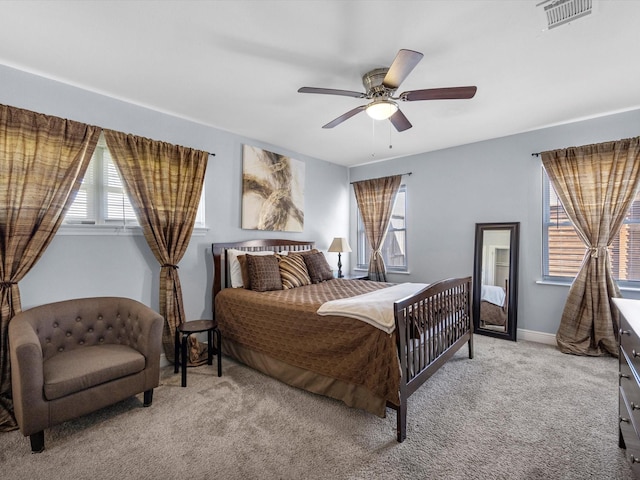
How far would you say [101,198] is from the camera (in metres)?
2.85

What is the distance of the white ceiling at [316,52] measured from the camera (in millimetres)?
1824

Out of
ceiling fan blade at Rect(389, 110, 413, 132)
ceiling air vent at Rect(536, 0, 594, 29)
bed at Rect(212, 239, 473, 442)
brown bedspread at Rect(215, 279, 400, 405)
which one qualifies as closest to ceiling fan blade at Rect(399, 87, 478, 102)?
ceiling fan blade at Rect(389, 110, 413, 132)

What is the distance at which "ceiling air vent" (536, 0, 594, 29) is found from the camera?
5.68ft

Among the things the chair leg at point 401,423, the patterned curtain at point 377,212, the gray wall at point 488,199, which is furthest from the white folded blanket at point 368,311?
the patterned curtain at point 377,212

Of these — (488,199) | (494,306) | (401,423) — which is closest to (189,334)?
(401,423)

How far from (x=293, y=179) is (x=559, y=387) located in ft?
12.4

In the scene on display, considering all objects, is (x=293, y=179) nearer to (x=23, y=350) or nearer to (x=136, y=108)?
(x=136, y=108)

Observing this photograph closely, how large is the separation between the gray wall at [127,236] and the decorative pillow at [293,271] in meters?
0.66

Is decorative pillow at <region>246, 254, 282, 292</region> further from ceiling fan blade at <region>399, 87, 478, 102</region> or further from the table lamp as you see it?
ceiling fan blade at <region>399, 87, 478, 102</region>

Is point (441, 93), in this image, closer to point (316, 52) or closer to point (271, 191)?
point (316, 52)

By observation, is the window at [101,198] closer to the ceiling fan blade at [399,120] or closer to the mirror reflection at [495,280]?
the ceiling fan blade at [399,120]

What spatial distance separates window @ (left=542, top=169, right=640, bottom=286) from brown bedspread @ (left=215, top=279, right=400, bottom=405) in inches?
85.6

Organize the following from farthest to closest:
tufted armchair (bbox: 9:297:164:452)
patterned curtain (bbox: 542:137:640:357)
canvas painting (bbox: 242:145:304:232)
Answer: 1. canvas painting (bbox: 242:145:304:232)
2. patterned curtain (bbox: 542:137:640:357)
3. tufted armchair (bbox: 9:297:164:452)

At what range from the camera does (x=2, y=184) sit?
225cm
